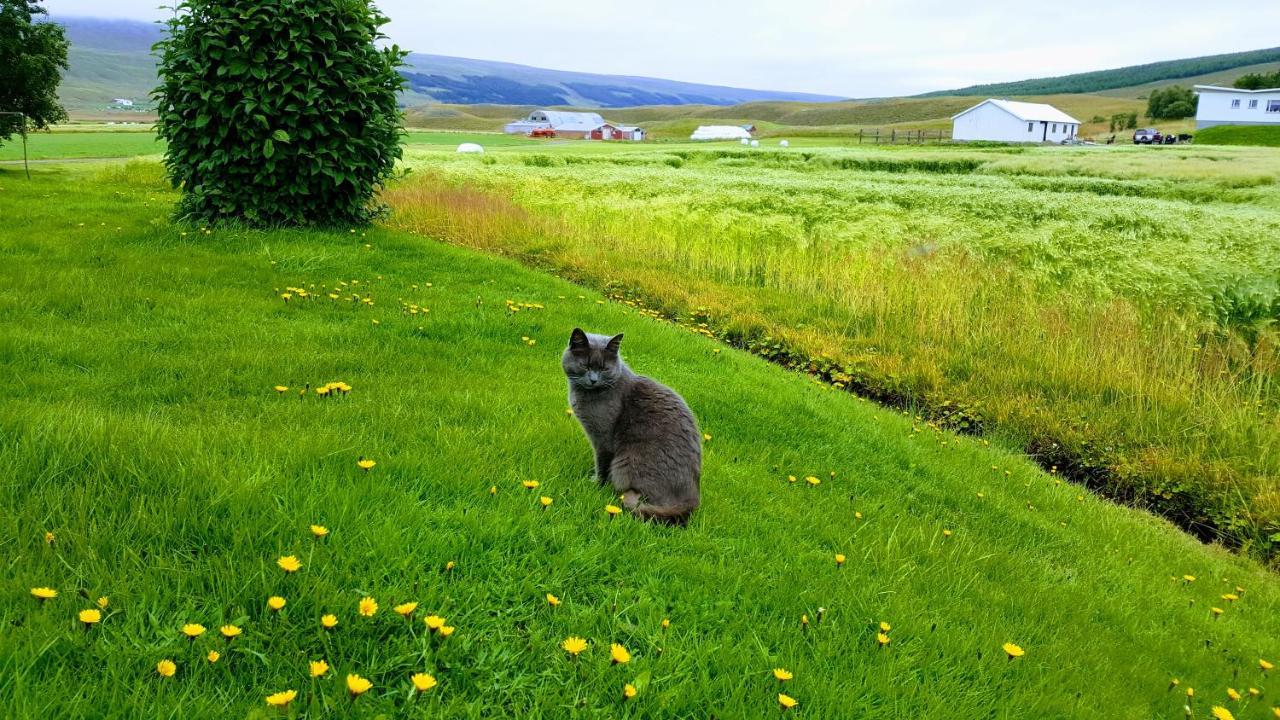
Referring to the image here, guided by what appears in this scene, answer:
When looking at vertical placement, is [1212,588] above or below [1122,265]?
below

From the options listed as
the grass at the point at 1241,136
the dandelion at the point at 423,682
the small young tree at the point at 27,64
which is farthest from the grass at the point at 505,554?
the grass at the point at 1241,136

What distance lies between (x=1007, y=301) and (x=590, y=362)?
995 centimetres

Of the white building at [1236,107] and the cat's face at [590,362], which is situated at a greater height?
the white building at [1236,107]

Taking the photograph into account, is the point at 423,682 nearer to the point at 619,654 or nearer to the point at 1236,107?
the point at 619,654

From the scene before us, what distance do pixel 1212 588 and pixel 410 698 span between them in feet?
19.7

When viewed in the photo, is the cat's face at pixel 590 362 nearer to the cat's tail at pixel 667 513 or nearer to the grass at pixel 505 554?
the grass at pixel 505 554

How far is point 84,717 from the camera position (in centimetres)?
225

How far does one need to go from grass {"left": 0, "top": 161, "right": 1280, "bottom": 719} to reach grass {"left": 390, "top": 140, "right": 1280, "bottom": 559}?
1.92 m

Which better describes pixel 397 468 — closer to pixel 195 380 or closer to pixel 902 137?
pixel 195 380

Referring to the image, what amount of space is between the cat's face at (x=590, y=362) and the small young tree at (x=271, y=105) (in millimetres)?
9406

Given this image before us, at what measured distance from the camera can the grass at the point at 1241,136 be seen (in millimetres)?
73188

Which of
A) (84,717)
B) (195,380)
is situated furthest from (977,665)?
(195,380)

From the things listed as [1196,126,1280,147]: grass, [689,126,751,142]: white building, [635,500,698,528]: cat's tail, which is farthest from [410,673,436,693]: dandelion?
[689,126,751,142]: white building

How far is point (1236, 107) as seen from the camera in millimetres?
96375
